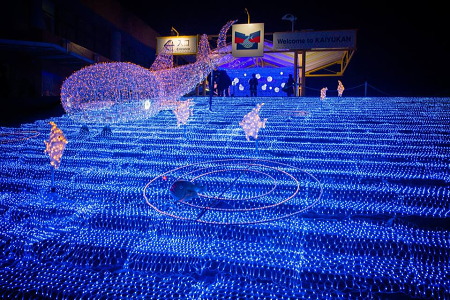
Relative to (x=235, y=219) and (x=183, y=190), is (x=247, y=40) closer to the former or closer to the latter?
(x=183, y=190)

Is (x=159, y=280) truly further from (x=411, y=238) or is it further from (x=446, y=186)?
(x=446, y=186)

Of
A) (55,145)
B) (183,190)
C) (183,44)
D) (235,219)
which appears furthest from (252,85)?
(235,219)

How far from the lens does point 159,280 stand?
193 centimetres

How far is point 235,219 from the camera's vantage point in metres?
2.49

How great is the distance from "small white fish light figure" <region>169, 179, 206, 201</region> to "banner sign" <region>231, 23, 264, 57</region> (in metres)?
12.6

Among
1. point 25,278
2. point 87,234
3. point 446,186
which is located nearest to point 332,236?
point 446,186

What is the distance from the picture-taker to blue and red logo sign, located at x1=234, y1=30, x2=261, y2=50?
47.0ft

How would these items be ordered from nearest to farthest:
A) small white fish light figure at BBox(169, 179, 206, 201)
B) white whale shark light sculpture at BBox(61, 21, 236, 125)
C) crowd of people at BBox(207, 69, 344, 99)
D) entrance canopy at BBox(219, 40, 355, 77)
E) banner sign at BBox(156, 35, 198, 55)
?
small white fish light figure at BBox(169, 179, 206, 201)
white whale shark light sculpture at BBox(61, 21, 236, 125)
crowd of people at BBox(207, 69, 344, 99)
banner sign at BBox(156, 35, 198, 55)
entrance canopy at BBox(219, 40, 355, 77)

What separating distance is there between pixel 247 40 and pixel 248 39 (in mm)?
62

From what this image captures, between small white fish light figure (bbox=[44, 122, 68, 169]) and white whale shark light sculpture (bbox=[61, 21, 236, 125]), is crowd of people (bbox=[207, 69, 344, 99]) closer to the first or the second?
white whale shark light sculpture (bbox=[61, 21, 236, 125])

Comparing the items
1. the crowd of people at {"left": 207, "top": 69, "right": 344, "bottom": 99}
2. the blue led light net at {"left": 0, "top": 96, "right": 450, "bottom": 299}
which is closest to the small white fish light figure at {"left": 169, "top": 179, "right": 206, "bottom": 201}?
the blue led light net at {"left": 0, "top": 96, "right": 450, "bottom": 299}

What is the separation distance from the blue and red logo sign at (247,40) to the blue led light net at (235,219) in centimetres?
1055

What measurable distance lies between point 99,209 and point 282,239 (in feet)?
5.25

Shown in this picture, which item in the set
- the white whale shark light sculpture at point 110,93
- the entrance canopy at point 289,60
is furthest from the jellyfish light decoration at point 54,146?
the entrance canopy at point 289,60
